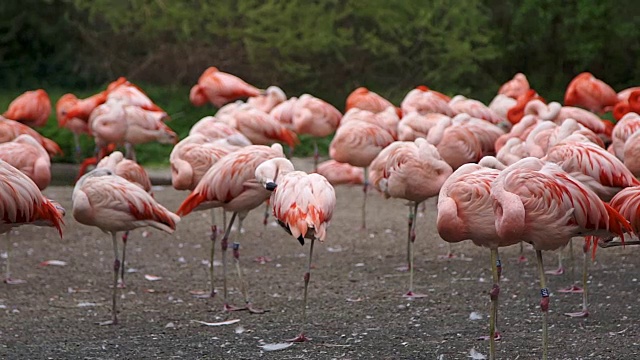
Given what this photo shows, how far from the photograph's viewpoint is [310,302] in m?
5.94

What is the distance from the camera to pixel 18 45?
17719 millimetres

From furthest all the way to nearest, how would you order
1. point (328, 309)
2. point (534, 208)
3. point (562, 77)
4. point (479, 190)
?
point (562, 77) → point (328, 309) → point (479, 190) → point (534, 208)

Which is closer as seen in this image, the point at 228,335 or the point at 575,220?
the point at 575,220

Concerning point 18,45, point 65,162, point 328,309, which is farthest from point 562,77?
point 328,309

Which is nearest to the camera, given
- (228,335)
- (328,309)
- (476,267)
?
(228,335)

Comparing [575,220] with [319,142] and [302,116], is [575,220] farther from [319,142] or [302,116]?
[319,142]

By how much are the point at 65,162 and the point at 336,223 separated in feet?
16.9

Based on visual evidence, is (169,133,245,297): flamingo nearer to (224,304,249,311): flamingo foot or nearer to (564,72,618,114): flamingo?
(224,304,249,311): flamingo foot

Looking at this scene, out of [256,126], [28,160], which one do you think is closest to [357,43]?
[256,126]

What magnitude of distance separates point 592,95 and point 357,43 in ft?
20.1

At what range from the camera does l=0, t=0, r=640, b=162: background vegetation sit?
15258 mm

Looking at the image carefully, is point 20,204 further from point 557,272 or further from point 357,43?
point 357,43

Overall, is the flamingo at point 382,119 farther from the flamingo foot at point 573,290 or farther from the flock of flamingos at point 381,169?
the flamingo foot at point 573,290

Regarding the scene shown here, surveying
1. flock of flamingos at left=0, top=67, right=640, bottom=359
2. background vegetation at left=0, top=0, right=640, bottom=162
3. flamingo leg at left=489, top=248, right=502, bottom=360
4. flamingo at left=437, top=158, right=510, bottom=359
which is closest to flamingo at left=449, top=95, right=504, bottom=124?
flock of flamingos at left=0, top=67, right=640, bottom=359
